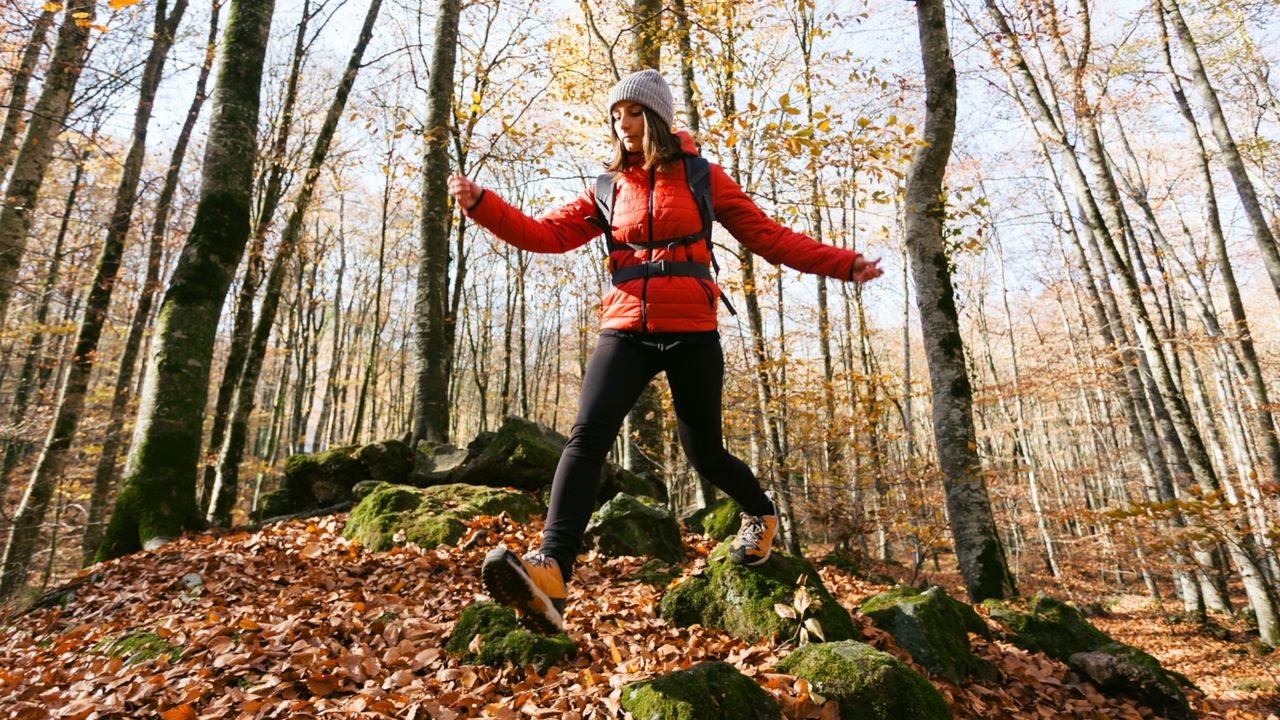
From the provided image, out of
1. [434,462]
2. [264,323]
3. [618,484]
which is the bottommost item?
[618,484]

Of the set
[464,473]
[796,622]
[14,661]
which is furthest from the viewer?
[464,473]

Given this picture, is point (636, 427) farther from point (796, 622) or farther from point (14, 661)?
point (14, 661)

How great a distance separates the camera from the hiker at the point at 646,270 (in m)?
2.50

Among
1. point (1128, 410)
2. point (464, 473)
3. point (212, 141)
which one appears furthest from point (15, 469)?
point (1128, 410)

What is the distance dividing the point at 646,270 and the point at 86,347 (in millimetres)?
10872

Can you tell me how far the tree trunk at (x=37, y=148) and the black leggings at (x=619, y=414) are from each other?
23.7 ft

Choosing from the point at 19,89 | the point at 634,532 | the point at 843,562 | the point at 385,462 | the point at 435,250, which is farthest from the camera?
the point at 435,250

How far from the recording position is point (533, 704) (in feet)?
8.15

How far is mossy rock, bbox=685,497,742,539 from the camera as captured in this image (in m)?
5.76

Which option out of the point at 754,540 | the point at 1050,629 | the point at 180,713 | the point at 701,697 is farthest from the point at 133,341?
the point at 1050,629

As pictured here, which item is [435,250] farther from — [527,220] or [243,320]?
[527,220]

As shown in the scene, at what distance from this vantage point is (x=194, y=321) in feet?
19.4

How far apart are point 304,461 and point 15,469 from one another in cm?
1178

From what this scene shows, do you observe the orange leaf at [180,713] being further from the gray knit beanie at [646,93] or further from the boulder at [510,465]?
the boulder at [510,465]
